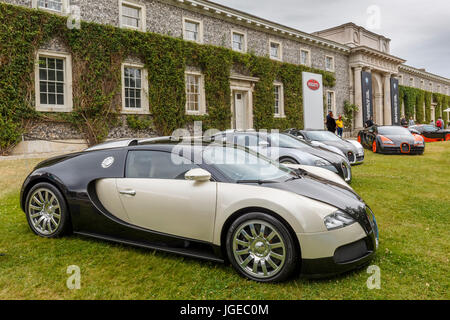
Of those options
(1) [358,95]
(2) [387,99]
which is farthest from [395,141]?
(2) [387,99]

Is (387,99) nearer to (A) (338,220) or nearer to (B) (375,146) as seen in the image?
(B) (375,146)

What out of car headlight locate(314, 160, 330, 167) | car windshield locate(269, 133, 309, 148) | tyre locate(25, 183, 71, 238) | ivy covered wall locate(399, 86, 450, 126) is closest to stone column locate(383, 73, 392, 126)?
ivy covered wall locate(399, 86, 450, 126)

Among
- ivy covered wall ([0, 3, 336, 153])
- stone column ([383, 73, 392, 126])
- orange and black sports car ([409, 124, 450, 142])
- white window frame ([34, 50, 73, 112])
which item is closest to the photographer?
ivy covered wall ([0, 3, 336, 153])

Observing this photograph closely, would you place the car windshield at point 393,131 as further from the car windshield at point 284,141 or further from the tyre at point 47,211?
the tyre at point 47,211

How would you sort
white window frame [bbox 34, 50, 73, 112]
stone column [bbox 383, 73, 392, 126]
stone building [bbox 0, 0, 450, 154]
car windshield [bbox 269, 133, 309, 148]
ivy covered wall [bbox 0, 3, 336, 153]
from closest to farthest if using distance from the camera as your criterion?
car windshield [bbox 269, 133, 309, 148] → ivy covered wall [bbox 0, 3, 336, 153] → white window frame [bbox 34, 50, 73, 112] → stone building [bbox 0, 0, 450, 154] → stone column [bbox 383, 73, 392, 126]

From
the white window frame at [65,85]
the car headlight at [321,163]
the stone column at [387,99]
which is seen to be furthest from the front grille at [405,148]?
the stone column at [387,99]

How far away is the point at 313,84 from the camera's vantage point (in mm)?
24594

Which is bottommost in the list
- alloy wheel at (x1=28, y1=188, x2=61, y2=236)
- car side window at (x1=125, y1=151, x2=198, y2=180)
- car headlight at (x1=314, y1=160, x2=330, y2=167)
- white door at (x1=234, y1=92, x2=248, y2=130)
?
alloy wheel at (x1=28, y1=188, x2=61, y2=236)

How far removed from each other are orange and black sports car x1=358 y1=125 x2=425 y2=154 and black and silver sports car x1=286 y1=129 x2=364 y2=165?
2.84 metres

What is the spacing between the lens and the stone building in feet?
43.9

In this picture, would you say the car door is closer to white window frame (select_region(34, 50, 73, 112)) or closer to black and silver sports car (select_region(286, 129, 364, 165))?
black and silver sports car (select_region(286, 129, 364, 165))

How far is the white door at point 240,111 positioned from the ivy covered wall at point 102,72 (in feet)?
2.42

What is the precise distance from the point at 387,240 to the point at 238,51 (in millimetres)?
17617

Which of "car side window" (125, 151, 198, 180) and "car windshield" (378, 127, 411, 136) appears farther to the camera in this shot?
"car windshield" (378, 127, 411, 136)
